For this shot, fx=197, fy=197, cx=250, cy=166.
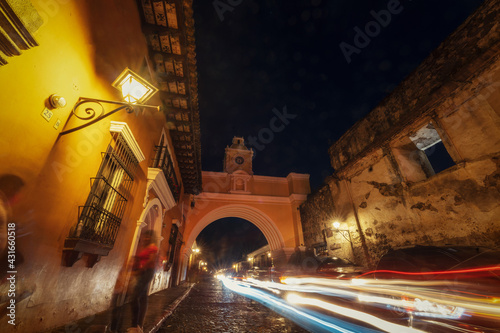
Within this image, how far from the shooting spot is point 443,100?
283 inches

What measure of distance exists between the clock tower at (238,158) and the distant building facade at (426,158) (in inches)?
436

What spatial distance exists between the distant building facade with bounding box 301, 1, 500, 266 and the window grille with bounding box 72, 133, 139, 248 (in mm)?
9787

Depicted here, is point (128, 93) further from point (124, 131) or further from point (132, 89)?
point (124, 131)

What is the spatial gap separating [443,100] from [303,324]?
8826mm

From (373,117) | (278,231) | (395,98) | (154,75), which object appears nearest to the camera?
(154,75)

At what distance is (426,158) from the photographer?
9.10 metres

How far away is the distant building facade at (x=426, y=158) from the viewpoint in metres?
5.98

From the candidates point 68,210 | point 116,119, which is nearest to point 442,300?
point 68,210

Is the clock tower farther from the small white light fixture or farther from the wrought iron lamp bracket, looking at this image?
the wrought iron lamp bracket

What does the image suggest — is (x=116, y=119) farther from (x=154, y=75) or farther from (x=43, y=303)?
(x=43, y=303)

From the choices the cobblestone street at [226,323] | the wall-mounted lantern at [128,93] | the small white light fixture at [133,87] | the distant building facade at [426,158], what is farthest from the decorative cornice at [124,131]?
the distant building facade at [426,158]

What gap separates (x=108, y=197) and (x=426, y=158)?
12210 mm

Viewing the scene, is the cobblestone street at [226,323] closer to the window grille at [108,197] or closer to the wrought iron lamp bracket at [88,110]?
the window grille at [108,197]

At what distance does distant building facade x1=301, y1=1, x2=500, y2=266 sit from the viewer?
5.98 m
